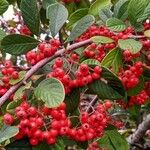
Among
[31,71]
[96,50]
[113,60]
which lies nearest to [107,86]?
[113,60]

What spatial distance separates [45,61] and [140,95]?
0.66 m

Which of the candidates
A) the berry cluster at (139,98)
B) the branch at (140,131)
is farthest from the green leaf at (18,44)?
the branch at (140,131)

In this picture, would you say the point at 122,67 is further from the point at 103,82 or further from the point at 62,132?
the point at 62,132

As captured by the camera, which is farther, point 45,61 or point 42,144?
point 45,61

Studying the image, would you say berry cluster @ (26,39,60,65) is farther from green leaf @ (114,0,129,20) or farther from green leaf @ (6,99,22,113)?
green leaf @ (114,0,129,20)

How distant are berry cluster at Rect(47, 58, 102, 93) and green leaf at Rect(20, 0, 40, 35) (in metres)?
0.27

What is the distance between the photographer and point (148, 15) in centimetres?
206

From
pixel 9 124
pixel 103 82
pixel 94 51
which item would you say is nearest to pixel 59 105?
pixel 9 124

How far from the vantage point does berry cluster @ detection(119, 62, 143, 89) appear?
6.38ft

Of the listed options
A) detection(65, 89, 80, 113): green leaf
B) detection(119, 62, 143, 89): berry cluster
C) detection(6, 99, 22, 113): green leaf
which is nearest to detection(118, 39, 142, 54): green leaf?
detection(119, 62, 143, 89): berry cluster

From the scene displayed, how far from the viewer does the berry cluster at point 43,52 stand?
1.86 metres

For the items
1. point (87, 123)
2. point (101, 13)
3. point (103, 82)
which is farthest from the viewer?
point (101, 13)

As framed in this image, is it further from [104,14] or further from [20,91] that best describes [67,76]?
[104,14]

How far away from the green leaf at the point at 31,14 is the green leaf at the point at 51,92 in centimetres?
38
